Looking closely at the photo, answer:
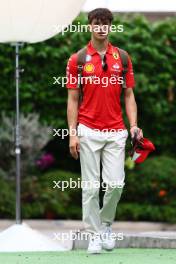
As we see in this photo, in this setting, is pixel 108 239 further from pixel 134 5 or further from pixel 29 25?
pixel 134 5

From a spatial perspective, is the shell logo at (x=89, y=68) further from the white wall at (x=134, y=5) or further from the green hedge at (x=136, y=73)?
the white wall at (x=134, y=5)

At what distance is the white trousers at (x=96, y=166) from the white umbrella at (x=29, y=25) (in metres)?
1.02

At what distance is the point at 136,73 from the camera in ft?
52.5

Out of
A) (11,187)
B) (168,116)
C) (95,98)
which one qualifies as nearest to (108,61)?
(95,98)

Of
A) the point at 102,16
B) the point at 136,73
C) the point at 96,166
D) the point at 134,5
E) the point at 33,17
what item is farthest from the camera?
the point at 134,5

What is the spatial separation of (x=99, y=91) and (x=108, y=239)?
1259 mm

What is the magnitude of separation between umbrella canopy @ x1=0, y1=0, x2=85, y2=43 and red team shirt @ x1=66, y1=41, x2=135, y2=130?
921 millimetres

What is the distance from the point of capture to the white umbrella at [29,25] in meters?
9.98

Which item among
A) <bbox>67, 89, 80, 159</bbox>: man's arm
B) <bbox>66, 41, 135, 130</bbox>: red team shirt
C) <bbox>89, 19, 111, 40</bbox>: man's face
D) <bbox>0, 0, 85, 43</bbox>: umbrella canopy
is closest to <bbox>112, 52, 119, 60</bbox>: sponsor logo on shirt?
<bbox>66, 41, 135, 130</bbox>: red team shirt

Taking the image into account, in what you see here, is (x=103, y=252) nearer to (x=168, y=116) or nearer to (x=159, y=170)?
(x=159, y=170)

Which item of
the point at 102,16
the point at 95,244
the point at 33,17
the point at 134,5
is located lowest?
the point at 95,244

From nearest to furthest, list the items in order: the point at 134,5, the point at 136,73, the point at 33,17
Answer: the point at 33,17
the point at 136,73
the point at 134,5

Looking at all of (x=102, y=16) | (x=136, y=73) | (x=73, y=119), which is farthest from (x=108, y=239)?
(x=136, y=73)

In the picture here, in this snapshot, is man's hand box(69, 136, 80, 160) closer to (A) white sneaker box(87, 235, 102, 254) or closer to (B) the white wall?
(A) white sneaker box(87, 235, 102, 254)
